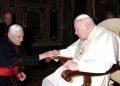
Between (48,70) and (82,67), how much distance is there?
443cm

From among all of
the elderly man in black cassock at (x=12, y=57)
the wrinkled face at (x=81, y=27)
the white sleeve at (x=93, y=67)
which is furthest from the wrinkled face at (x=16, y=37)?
the white sleeve at (x=93, y=67)

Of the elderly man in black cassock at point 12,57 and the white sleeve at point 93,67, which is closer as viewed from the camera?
the white sleeve at point 93,67

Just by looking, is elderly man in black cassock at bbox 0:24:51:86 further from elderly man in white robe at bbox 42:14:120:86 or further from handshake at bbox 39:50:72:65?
elderly man in white robe at bbox 42:14:120:86

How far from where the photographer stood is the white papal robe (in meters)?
3.27

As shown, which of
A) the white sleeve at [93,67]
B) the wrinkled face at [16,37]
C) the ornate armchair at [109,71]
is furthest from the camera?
the wrinkled face at [16,37]

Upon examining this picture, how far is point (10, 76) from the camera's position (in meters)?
3.81

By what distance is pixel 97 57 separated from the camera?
3352 millimetres

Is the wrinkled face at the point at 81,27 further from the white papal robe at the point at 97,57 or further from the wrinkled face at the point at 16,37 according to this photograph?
the wrinkled face at the point at 16,37

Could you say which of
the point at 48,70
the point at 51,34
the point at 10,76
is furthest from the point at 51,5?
the point at 10,76

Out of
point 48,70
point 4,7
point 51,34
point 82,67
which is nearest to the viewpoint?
point 82,67

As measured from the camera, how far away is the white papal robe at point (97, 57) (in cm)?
327

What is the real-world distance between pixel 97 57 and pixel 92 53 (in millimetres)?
94

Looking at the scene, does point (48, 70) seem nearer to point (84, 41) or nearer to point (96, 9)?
point (96, 9)

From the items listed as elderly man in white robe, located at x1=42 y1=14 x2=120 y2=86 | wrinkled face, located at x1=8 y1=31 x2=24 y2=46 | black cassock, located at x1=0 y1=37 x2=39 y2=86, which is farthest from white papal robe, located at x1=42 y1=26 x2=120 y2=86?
wrinkled face, located at x1=8 y1=31 x2=24 y2=46
